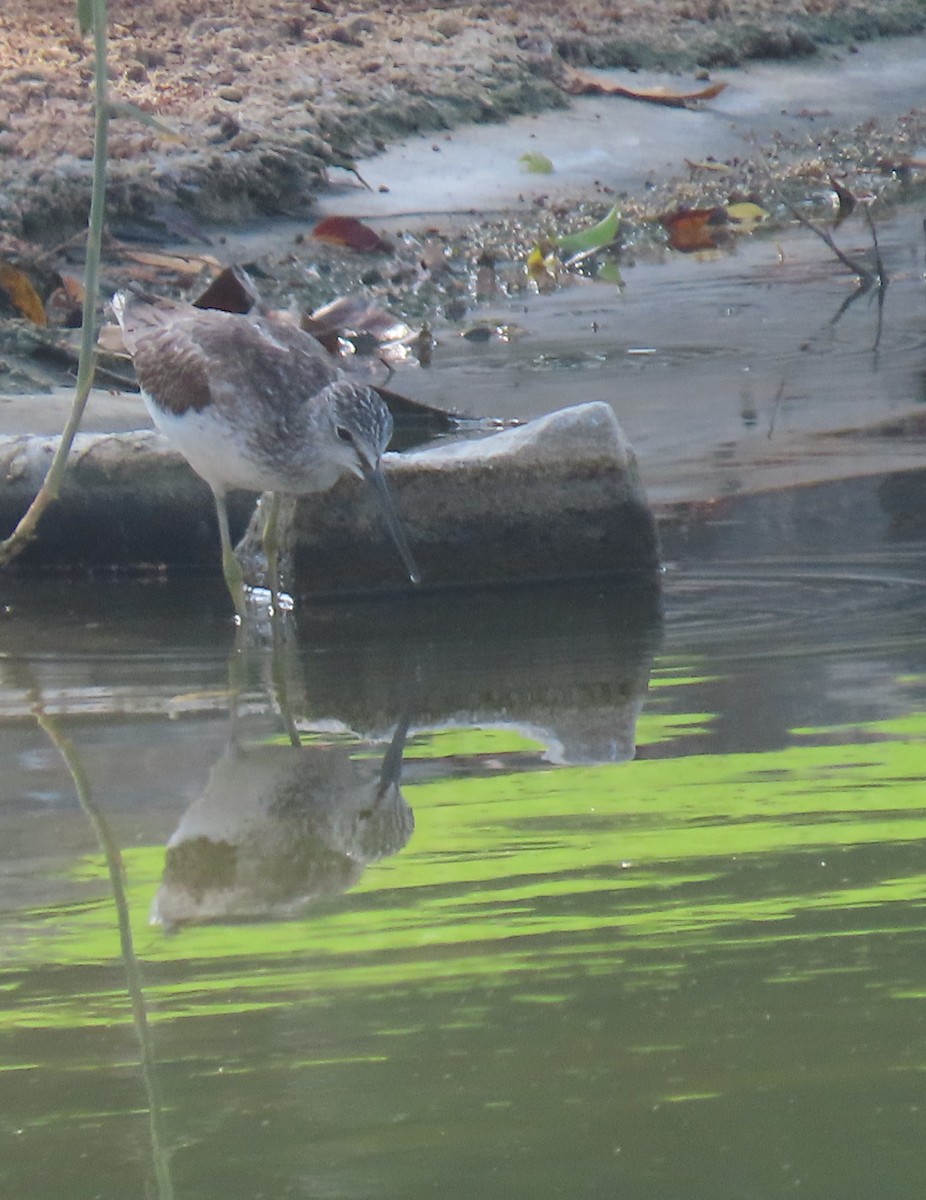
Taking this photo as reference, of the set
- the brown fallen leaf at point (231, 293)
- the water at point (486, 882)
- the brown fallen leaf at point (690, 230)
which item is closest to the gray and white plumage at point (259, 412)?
the water at point (486, 882)

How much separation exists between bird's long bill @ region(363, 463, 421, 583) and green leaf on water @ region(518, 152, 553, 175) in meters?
7.90

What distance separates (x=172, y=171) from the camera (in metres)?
11.0

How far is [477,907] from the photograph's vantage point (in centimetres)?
296

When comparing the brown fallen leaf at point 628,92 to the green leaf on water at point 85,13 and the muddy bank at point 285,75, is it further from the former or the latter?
the green leaf on water at point 85,13

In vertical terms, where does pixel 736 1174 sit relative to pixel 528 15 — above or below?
above

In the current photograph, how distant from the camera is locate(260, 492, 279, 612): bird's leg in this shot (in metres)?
5.65

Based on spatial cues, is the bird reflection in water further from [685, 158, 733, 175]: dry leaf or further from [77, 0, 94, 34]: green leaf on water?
[685, 158, 733, 175]: dry leaf

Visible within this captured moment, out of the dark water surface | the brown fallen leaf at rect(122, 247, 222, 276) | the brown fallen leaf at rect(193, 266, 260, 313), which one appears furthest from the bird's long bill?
the brown fallen leaf at rect(122, 247, 222, 276)

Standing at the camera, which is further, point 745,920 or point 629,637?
point 629,637

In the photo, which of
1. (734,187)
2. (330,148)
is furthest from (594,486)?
(734,187)

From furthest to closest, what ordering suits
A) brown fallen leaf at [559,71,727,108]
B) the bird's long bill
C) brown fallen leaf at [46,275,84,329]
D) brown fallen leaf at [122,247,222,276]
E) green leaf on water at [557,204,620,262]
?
1. brown fallen leaf at [559,71,727,108]
2. green leaf on water at [557,204,620,262]
3. brown fallen leaf at [122,247,222,276]
4. brown fallen leaf at [46,275,84,329]
5. the bird's long bill

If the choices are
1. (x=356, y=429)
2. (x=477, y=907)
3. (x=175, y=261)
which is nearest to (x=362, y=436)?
(x=356, y=429)

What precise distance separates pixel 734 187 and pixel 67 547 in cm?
823

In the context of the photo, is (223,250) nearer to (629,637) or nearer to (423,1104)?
(629,637)
